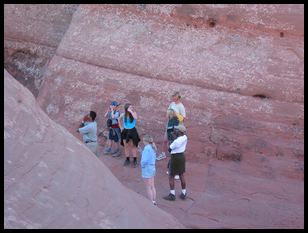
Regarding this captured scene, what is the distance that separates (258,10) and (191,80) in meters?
2.04

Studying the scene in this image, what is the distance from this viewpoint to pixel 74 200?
6023 millimetres

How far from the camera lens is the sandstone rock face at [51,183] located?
5715mm

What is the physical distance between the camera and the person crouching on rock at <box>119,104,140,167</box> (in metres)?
11.3

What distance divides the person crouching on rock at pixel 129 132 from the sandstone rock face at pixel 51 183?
14.3 ft

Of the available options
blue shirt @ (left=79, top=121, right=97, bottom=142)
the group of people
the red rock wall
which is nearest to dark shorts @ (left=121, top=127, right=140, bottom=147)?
the group of people

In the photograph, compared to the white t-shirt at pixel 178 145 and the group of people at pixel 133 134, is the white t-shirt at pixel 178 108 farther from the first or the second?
the white t-shirt at pixel 178 145

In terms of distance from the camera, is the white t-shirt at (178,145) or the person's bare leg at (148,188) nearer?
the person's bare leg at (148,188)

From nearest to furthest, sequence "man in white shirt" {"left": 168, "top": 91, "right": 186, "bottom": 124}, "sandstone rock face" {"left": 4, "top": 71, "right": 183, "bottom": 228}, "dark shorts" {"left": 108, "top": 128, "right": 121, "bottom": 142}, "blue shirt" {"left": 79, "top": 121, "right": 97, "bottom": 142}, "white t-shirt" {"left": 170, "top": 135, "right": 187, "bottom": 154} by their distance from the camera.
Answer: "sandstone rock face" {"left": 4, "top": 71, "right": 183, "bottom": 228} < "white t-shirt" {"left": 170, "top": 135, "right": 187, "bottom": 154} < "blue shirt" {"left": 79, "top": 121, "right": 97, "bottom": 142} < "man in white shirt" {"left": 168, "top": 91, "right": 186, "bottom": 124} < "dark shorts" {"left": 108, "top": 128, "right": 121, "bottom": 142}

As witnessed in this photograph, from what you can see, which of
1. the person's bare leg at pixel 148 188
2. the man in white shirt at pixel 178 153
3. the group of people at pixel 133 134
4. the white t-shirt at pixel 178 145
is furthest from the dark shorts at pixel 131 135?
the person's bare leg at pixel 148 188

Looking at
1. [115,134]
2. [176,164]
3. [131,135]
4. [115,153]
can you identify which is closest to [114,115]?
[115,134]

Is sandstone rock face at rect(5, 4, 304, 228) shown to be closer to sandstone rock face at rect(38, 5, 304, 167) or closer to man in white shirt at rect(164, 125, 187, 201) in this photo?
sandstone rock face at rect(38, 5, 304, 167)

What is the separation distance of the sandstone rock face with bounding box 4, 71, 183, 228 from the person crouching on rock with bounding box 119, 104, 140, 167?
437cm

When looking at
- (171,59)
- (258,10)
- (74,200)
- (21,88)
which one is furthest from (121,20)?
(74,200)

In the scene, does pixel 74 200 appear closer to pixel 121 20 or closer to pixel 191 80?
pixel 191 80
